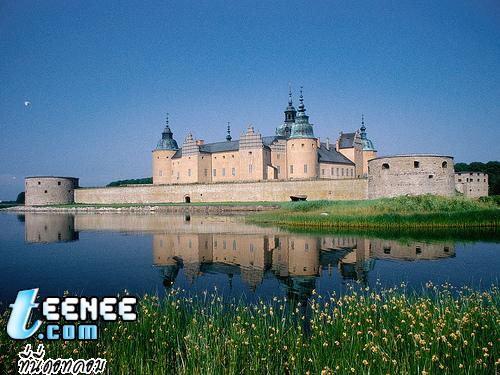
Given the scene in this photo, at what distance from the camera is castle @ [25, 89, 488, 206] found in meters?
30.6

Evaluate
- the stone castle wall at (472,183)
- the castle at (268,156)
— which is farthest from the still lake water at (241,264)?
the stone castle wall at (472,183)

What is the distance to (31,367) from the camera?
3.95 metres

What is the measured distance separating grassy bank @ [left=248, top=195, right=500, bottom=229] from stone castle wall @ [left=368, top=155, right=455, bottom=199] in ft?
18.7

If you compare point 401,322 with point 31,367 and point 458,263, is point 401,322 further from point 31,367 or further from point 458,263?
point 458,263

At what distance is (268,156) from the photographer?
46.0m

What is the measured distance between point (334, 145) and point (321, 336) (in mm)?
51486

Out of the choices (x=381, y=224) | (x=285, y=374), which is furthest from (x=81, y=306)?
(x=381, y=224)

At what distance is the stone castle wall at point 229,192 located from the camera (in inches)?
1391

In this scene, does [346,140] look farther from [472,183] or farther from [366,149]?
[472,183]

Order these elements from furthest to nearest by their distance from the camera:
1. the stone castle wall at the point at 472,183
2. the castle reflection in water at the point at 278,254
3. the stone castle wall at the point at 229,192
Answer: the stone castle wall at the point at 472,183 → the stone castle wall at the point at 229,192 → the castle reflection in water at the point at 278,254

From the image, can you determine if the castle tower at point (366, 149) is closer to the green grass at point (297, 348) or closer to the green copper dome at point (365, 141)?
the green copper dome at point (365, 141)
